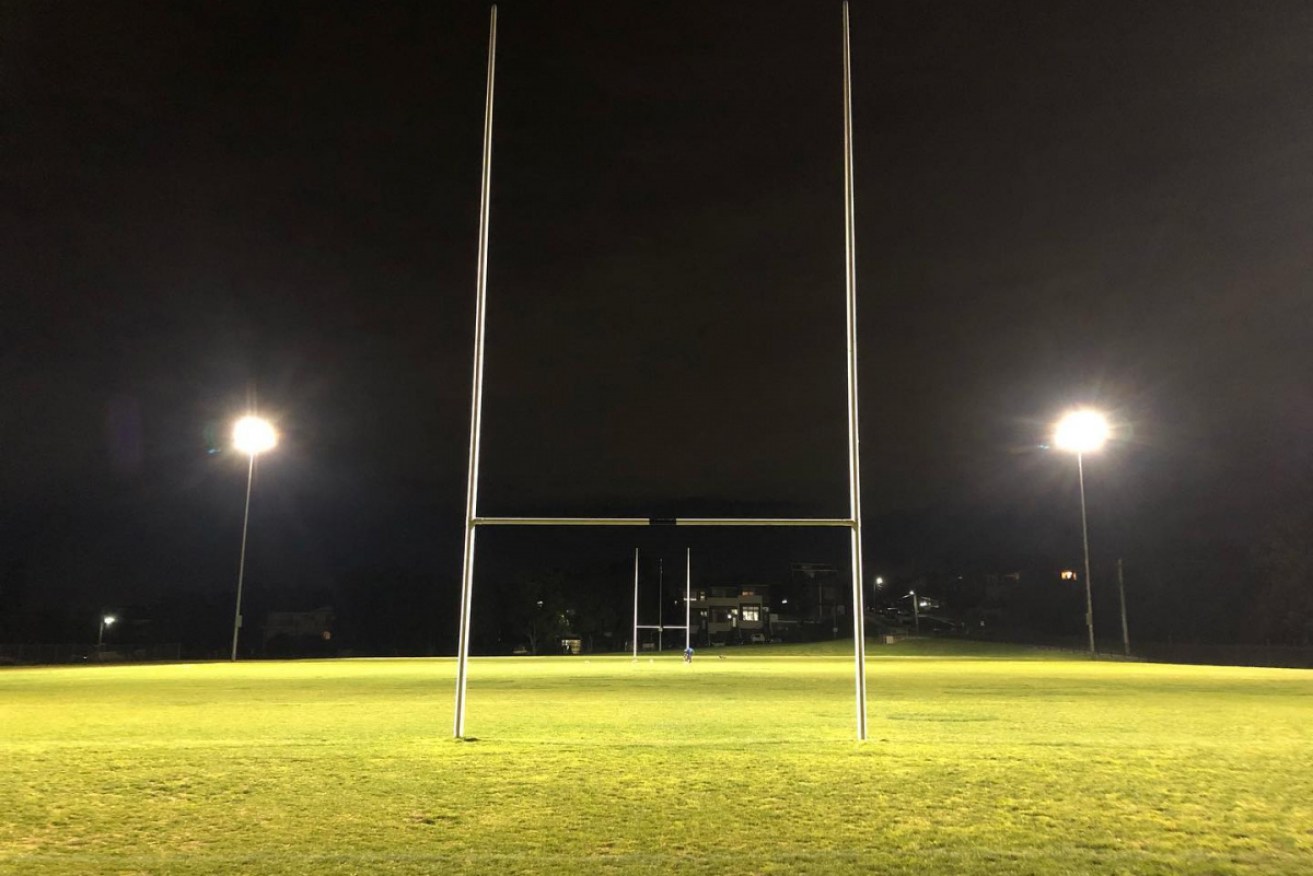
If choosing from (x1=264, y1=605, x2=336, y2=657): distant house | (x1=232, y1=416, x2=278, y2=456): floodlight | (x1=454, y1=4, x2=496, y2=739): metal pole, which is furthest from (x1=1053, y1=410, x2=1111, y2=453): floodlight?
(x1=264, y1=605, x2=336, y2=657): distant house

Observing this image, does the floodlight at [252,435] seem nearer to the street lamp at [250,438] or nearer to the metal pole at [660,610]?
the street lamp at [250,438]

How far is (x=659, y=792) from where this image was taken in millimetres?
7117

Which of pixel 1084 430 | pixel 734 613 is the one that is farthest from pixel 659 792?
pixel 734 613

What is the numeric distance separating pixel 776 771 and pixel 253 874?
14.4 ft

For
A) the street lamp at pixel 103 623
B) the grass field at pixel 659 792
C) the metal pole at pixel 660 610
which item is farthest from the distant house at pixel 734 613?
the grass field at pixel 659 792

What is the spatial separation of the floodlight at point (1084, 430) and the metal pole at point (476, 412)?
2834 centimetres

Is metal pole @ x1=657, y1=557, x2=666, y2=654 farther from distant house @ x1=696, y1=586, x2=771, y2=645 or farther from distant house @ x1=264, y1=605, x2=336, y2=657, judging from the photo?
distant house @ x1=264, y1=605, x2=336, y2=657

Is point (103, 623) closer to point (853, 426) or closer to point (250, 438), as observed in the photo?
point (250, 438)

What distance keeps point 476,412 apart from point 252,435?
28.6 meters

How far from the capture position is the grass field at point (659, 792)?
5.48 meters

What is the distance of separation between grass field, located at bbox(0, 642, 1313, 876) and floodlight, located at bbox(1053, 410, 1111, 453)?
21358mm

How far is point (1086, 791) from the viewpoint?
706cm

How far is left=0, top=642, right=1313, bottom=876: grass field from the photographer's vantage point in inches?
216

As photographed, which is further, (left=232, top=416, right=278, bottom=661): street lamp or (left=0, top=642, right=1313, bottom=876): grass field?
(left=232, top=416, right=278, bottom=661): street lamp
